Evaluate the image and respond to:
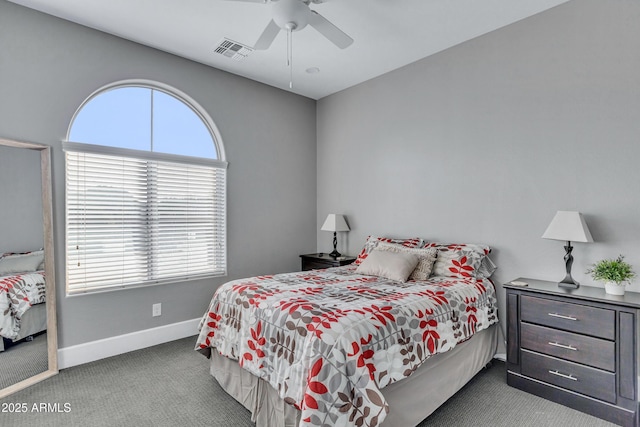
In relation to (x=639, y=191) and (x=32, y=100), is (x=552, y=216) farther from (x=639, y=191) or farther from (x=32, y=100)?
(x=32, y=100)

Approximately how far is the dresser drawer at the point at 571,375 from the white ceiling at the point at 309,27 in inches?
112

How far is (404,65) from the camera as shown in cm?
381

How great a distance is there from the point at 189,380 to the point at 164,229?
5.31 feet

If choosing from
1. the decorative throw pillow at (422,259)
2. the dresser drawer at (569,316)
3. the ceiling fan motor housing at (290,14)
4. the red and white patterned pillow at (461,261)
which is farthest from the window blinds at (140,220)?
the dresser drawer at (569,316)

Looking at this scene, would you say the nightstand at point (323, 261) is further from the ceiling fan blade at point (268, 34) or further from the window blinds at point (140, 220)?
the ceiling fan blade at point (268, 34)

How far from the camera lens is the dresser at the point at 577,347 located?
2.06 meters

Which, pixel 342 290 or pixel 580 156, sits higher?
pixel 580 156

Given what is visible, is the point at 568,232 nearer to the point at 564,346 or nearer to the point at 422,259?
the point at 564,346

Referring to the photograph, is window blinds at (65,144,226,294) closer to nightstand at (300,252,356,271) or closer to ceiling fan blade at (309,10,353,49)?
nightstand at (300,252,356,271)

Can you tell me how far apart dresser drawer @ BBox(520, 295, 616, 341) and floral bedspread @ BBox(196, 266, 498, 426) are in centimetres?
36

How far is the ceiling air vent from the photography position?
10.7ft

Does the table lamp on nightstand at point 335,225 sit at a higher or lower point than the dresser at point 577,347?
higher

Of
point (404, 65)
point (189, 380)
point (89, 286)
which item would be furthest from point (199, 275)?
point (404, 65)

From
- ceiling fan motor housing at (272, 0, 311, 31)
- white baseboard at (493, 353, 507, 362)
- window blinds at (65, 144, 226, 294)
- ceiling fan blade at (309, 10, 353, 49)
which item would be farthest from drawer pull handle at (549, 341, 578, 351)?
window blinds at (65, 144, 226, 294)
